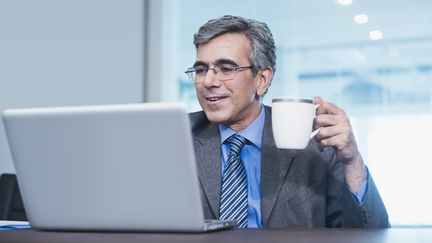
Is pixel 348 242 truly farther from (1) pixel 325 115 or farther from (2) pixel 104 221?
(1) pixel 325 115

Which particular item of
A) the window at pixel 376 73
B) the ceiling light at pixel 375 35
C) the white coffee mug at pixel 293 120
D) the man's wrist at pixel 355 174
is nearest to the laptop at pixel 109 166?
the white coffee mug at pixel 293 120

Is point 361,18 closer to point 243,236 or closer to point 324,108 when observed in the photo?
point 324,108

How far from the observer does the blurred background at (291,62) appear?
316 centimetres

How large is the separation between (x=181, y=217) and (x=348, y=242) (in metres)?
0.26

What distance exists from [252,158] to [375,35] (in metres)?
1.97

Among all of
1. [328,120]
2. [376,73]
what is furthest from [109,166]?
[376,73]

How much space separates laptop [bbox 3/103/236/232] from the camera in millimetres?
934

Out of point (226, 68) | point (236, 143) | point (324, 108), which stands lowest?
point (236, 143)

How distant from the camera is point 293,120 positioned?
1.22 meters

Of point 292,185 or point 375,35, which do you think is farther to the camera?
point 375,35

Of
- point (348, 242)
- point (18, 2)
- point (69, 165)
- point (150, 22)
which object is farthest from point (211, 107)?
point (150, 22)

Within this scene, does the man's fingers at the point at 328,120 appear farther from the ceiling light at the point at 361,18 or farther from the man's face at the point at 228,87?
the ceiling light at the point at 361,18

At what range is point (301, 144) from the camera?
1245mm

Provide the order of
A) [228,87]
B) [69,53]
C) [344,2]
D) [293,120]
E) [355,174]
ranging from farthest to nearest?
[344,2]
[69,53]
[228,87]
[355,174]
[293,120]
